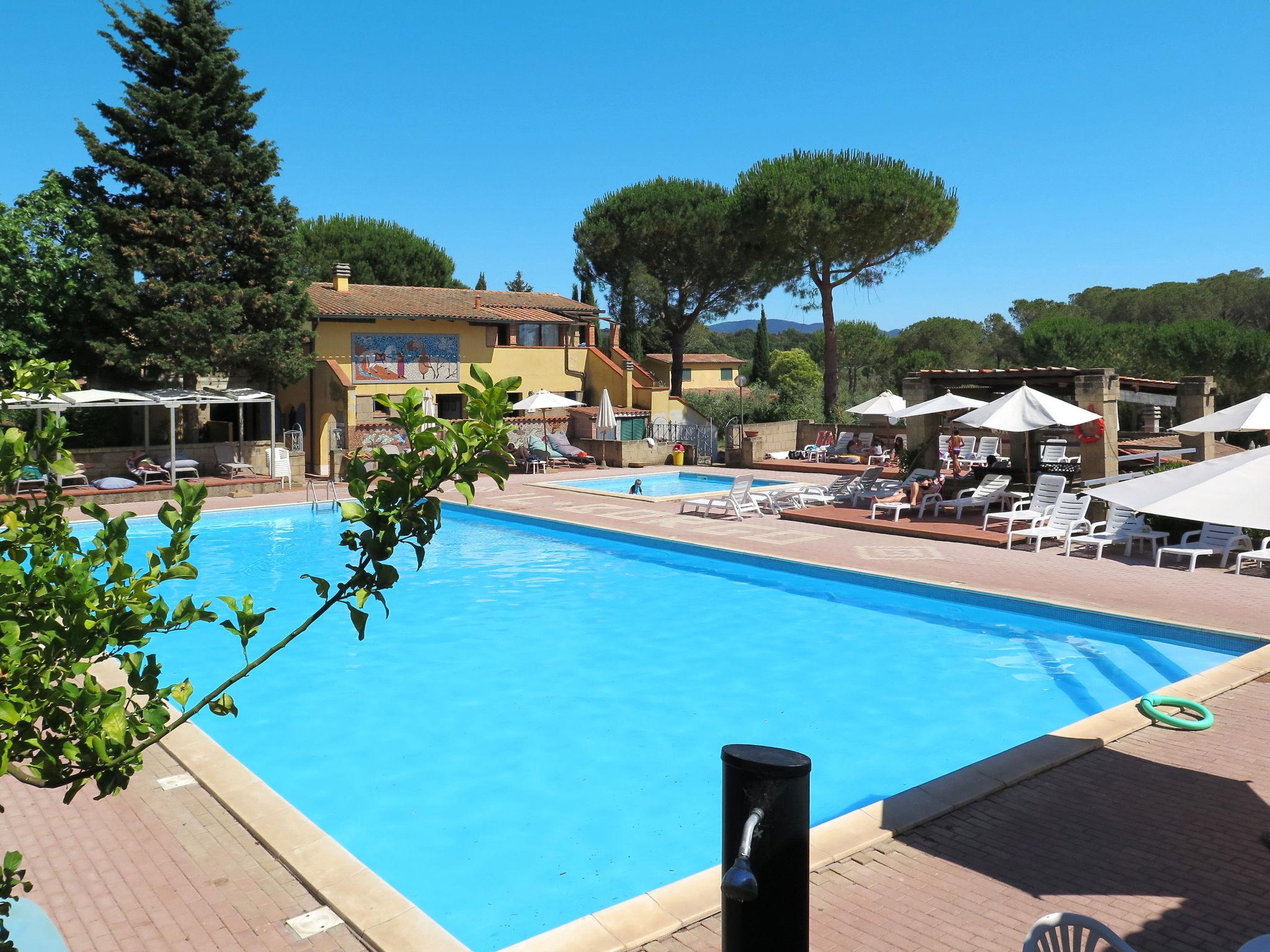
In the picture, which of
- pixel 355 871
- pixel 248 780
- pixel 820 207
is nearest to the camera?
pixel 355 871

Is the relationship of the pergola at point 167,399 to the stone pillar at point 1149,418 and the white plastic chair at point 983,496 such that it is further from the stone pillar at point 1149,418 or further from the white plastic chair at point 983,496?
the stone pillar at point 1149,418

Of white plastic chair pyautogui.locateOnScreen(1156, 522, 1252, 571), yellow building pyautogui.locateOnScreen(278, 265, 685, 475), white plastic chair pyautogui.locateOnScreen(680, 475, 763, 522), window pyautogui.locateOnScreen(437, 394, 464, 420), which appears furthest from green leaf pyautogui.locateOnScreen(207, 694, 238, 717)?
window pyautogui.locateOnScreen(437, 394, 464, 420)

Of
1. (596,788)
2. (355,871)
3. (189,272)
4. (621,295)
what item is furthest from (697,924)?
(621,295)

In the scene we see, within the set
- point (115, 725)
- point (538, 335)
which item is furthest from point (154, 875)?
point (538, 335)

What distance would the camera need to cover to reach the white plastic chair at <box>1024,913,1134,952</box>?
131 inches

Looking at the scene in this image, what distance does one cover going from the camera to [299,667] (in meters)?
10.6

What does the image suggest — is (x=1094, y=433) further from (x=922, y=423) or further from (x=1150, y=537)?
(x=922, y=423)

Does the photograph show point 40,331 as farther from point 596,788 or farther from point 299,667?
point 596,788

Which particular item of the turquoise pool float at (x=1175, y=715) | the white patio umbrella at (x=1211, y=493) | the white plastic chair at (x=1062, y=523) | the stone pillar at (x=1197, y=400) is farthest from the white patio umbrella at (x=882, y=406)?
the white patio umbrella at (x=1211, y=493)

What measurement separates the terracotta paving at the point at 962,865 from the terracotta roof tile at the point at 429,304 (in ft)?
78.1

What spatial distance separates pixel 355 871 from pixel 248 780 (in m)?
1.66

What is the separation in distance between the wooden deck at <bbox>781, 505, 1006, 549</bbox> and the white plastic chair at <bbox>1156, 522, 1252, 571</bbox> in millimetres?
2401

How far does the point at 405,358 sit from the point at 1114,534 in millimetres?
21937

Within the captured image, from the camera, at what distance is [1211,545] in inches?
539
